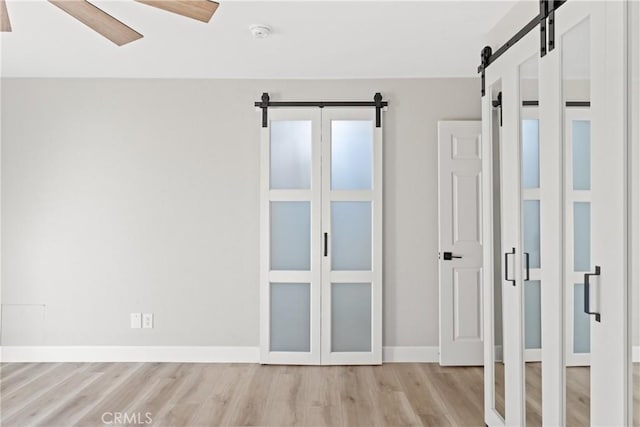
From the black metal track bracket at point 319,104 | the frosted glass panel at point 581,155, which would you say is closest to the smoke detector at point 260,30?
the black metal track bracket at point 319,104

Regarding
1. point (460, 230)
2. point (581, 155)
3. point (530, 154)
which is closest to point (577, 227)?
point (581, 155)

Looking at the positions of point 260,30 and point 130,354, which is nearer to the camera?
point 260,30

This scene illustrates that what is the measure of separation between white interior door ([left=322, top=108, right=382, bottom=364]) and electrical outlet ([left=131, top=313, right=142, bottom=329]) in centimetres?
169

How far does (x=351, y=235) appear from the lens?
4.32 metres

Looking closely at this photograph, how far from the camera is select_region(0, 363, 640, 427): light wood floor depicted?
312cm

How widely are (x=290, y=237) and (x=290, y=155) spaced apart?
76 cm

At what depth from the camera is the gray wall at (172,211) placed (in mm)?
4336

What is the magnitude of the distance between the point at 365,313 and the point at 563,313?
2441mm

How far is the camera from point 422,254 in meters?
4.34

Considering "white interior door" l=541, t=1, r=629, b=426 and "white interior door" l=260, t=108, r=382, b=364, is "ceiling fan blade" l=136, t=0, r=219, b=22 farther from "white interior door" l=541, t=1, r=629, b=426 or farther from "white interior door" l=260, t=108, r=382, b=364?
"white interior door" l=260, t=108, r=382, b=364

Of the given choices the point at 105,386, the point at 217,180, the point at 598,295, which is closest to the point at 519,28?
the point at 598,295

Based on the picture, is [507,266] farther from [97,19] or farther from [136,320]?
[136,320]

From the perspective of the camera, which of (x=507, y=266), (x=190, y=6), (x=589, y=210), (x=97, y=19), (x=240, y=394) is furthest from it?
(x=240, y=394)

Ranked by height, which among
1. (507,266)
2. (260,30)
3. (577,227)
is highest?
(260,30)
